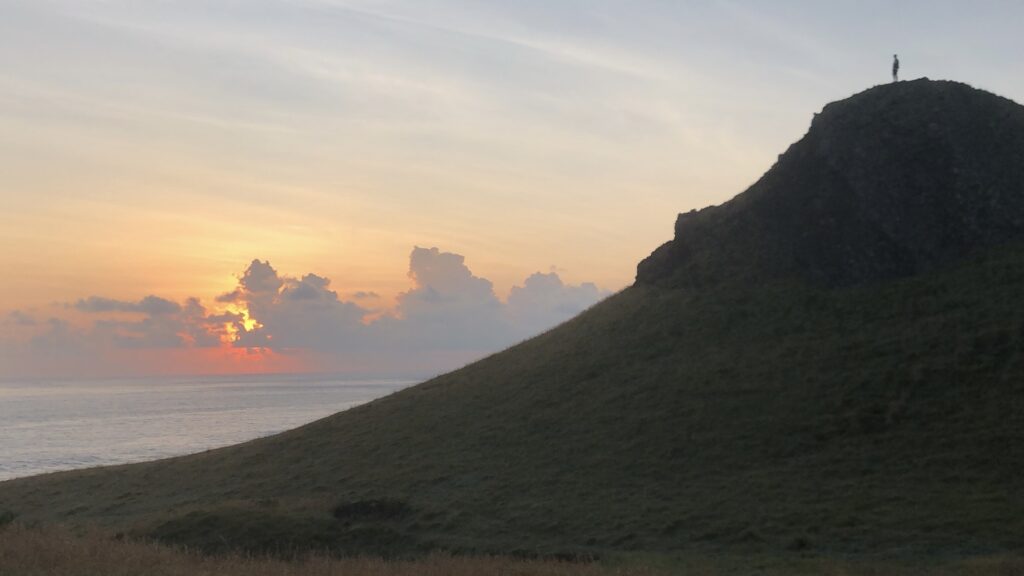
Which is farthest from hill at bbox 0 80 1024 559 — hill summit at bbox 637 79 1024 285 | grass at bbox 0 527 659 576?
grass at bbox 0 527 659 576

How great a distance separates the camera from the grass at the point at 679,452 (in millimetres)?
32688

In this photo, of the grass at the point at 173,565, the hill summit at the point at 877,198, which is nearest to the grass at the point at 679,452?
the hill summit at the point at 877,198

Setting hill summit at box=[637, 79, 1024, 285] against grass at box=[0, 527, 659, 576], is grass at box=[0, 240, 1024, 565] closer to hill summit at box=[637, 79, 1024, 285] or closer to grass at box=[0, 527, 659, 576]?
hill summit at box=[637, 79, 1024, 285]

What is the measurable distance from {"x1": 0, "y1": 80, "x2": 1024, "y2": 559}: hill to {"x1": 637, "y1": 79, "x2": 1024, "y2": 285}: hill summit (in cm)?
15

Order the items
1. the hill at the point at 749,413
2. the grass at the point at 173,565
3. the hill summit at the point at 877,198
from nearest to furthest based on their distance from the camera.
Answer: the grass at the point at 173,565 → the hill at the point at 749,413 → the hill summit at the point at 877,198

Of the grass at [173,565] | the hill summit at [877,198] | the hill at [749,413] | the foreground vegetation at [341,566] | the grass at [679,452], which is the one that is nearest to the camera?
the grass at [173,565]

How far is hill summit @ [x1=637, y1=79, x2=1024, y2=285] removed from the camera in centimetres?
5528

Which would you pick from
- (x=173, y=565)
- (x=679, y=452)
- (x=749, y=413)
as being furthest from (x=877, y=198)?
(x=173, y=565)

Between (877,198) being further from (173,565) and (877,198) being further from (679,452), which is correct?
(173,565)

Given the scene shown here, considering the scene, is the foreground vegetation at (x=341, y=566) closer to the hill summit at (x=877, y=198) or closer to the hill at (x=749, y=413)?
the hill at (x=749, y=413)

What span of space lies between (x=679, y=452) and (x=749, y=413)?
183 inches

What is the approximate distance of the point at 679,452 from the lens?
41.8m

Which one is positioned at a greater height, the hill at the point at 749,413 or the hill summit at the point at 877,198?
the hill summit at the point at 877,198

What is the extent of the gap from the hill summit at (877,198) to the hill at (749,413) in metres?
0.15
